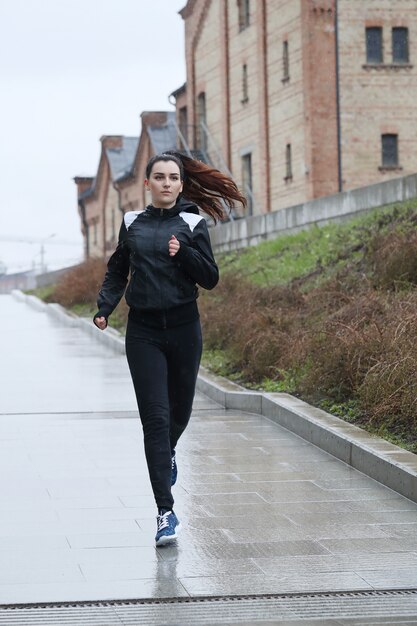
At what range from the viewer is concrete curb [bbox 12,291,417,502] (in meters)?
8.90

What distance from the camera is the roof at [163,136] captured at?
57.0 meters

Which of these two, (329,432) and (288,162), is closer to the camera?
(329,432)

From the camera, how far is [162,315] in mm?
7328

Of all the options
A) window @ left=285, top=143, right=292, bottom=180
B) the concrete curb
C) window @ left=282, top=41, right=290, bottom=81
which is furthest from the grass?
window @ left=282, top=41, right=290, bottom=81

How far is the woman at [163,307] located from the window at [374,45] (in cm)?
3125

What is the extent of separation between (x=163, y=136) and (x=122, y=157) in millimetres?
10733

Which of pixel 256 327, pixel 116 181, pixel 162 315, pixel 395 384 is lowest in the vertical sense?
pixel 395 384

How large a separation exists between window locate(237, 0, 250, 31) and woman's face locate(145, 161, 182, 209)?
35987 millimetres

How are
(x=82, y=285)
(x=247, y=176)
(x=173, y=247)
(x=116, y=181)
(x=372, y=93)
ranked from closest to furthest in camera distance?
(x=173, y=247) < (x=82, y=285) < (x=372, y=93) < (x=247, y=176) < (x=116, y=181)

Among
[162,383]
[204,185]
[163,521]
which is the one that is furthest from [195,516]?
[204,185]

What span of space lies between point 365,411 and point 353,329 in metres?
1.21

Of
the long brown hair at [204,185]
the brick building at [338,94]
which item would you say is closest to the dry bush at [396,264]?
the long brown hair at [204,185]

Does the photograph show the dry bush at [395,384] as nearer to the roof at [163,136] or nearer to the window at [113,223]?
the roof at [163,136]

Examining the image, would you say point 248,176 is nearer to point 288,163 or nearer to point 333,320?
point 288,163
